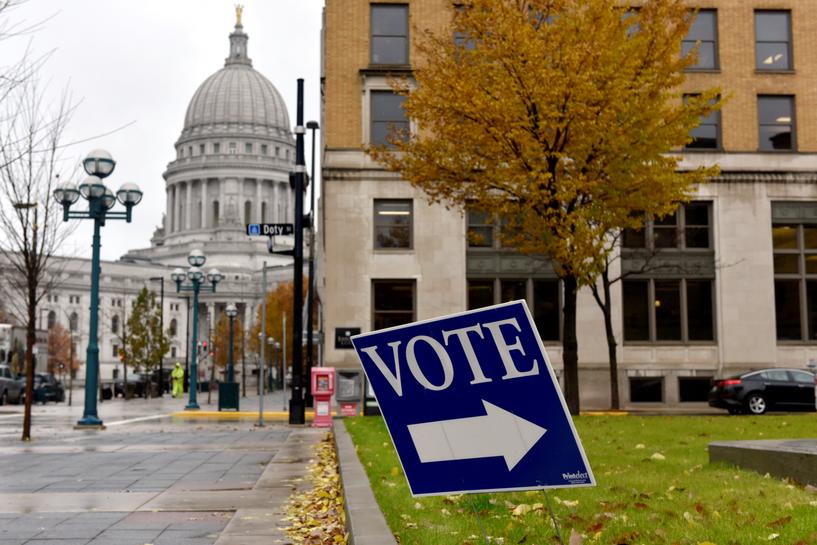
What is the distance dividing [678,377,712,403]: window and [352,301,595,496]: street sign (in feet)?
99.3

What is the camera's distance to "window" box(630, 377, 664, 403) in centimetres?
3359

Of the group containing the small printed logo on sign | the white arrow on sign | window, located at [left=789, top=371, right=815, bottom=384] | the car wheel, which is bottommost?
the car wheel

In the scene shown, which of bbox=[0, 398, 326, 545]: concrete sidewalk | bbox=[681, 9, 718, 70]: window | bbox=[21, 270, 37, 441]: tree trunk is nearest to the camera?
bbox=[0, 398, 326, 545]: concrete sidewalk

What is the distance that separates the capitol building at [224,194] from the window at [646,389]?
131 metres

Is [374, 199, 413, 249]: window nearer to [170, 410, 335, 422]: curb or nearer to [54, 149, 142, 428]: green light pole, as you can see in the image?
[170, 410, 335, 422]: curb

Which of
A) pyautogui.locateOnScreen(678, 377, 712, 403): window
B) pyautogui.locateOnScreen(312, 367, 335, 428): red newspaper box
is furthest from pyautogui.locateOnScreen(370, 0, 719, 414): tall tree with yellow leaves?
pyautogui.locateOnScreen(678, 377, 712, 403): window

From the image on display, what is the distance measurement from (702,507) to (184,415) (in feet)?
86.5

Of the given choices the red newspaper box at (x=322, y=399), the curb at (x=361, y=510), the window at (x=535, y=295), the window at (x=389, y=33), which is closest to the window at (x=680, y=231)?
the window at (x=535, y=295)

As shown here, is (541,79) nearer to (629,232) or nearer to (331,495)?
(331,495)

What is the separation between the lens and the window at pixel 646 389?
33.6 meters

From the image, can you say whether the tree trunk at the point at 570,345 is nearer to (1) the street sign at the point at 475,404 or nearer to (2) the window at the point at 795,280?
(2) the window at the point at 795,280

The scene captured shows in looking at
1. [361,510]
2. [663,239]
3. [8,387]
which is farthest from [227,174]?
[361,510]

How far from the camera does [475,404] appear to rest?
193 inches

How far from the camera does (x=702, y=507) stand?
7250 mm
